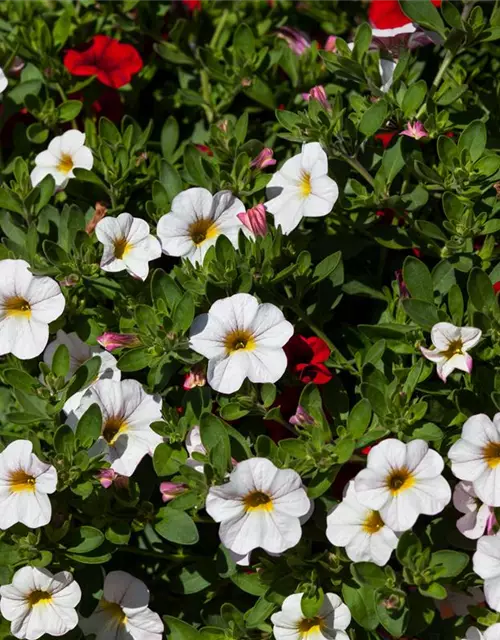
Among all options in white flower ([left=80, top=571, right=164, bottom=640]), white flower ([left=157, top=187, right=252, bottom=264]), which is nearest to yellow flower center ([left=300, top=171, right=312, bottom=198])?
white flower ([left=157, top=187, right=252, bottom=264])

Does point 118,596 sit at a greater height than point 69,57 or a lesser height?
lesser

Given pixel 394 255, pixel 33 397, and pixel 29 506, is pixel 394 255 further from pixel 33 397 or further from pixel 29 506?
pixel 29 506

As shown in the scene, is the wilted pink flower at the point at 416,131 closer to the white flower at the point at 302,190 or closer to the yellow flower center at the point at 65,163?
the white flower at the point at 302,190

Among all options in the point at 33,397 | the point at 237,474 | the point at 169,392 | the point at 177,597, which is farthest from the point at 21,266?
the point at 177,597

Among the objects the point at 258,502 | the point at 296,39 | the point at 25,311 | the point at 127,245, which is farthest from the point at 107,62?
the point at 258,502

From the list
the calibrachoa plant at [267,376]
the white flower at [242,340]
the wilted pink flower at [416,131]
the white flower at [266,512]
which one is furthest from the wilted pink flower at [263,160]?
the white flower at [266,512]

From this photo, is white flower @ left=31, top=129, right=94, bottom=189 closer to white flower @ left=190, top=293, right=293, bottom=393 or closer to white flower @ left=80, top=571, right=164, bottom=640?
white flower @ left=190, top=293, right=293, bottom=393

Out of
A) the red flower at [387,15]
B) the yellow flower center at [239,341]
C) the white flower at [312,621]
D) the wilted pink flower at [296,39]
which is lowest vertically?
the white flower at [312,621]
